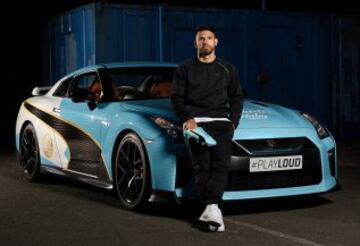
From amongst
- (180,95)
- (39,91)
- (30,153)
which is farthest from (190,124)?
(39,91)

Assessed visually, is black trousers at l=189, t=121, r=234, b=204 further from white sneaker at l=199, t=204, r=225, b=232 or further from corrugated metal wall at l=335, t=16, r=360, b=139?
corrugated metal wall at l=335, t=16, r=360, b=139

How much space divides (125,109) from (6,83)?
18.1 metres

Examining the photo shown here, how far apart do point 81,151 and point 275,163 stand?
2.24 meters

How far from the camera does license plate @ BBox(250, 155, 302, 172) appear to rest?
6.61m

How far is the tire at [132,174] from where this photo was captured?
6.88 metres

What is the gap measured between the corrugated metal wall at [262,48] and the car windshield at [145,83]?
4989 millimetres

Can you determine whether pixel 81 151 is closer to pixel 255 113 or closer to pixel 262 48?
pixel 255 113

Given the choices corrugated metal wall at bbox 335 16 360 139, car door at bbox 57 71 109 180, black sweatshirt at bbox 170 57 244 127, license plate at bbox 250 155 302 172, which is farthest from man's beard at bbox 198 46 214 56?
corrugated metal wall at bbox 335 16 360 139

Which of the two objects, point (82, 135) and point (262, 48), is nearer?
point (82, 135)

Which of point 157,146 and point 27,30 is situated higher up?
point 27,30

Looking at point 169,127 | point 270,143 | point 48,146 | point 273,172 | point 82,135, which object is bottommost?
point 48,146

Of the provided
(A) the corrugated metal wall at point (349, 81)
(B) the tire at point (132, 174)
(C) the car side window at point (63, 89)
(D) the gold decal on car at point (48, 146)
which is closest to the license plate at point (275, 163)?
(B) the tire at point (132, 174)

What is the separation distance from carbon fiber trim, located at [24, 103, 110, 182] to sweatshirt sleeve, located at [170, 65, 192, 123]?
152 cm

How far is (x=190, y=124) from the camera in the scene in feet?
20.4
